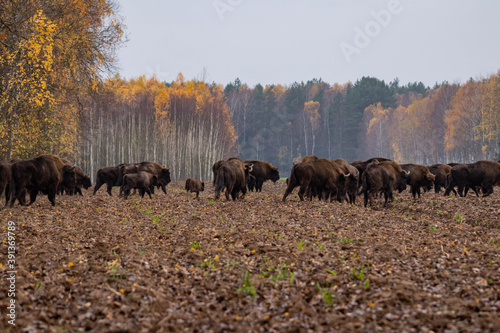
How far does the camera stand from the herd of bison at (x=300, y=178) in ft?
48.6

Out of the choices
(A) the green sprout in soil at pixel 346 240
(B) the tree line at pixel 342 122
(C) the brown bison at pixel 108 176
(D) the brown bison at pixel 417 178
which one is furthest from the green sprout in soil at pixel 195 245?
(B) the tree line at pixel 342 122

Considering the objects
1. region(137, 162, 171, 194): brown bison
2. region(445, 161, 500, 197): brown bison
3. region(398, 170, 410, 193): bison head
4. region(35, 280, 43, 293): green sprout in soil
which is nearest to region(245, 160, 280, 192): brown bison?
region(137, 162, 171, 194): brown bison

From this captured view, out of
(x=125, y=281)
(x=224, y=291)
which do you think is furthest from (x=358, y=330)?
(x=125, y=281)

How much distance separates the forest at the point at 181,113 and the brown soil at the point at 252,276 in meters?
6.98

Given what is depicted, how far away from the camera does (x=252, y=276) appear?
21.9ft

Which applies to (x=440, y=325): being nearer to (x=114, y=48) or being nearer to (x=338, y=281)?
(x=338, y=281)

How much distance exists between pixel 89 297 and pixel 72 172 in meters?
13.4

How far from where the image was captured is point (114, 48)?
66.6 feet

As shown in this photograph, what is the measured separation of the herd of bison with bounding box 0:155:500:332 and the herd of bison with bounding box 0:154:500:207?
0.54 metres

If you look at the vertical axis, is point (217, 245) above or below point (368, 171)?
below

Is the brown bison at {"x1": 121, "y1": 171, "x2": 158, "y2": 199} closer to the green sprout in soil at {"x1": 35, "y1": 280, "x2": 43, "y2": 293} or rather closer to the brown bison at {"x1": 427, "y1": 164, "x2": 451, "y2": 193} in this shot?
the green sprout in soil at {"x1": 35, "y1": 280, "x2": 43, "y2": 293}

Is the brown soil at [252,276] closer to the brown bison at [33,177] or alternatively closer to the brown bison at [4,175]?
the brown bison at [4,175]

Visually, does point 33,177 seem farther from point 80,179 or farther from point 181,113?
point 181,113

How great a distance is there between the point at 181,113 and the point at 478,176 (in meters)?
40.6
